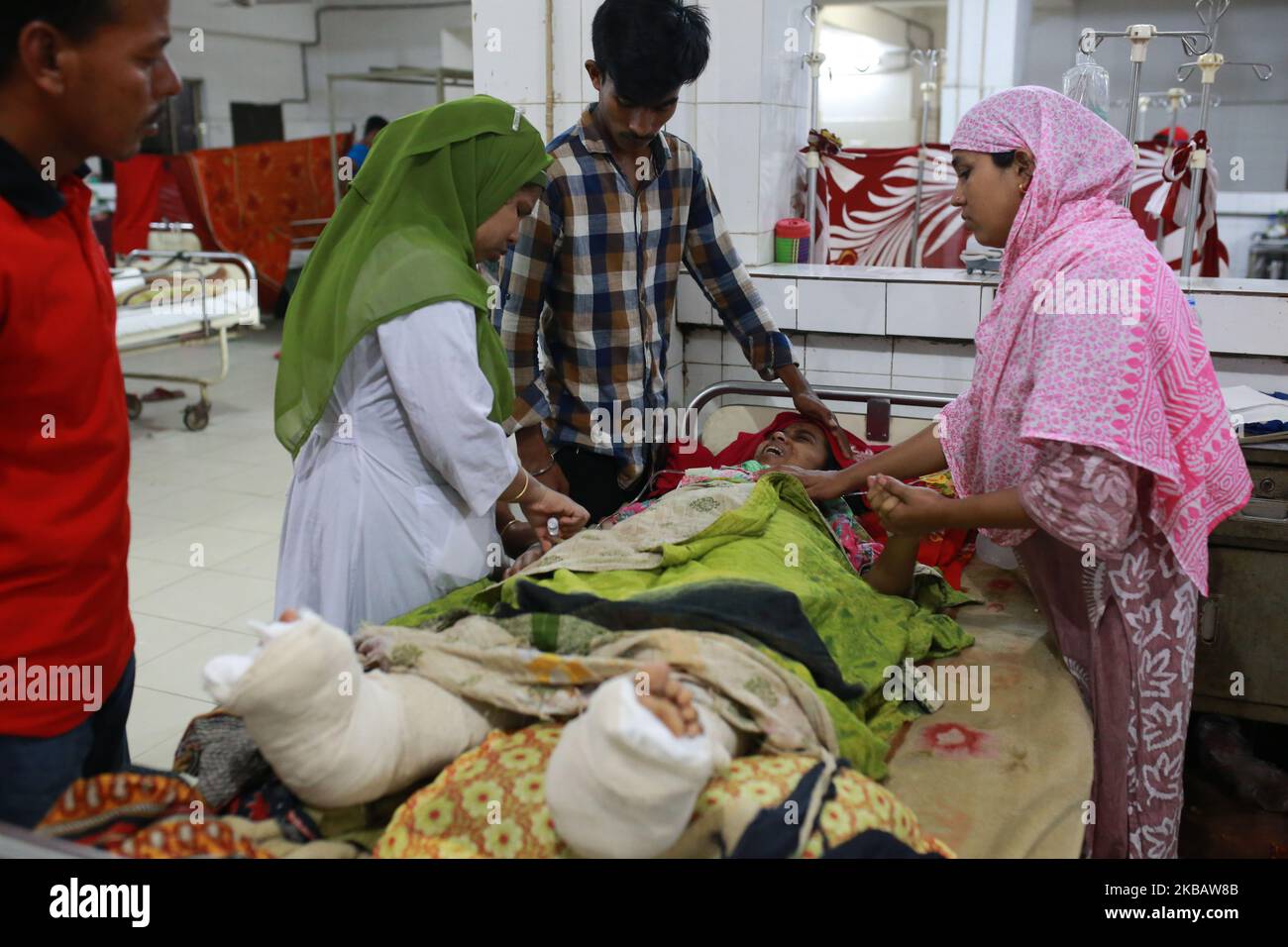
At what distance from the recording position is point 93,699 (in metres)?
1.53

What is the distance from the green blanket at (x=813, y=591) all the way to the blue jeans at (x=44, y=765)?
550 mm

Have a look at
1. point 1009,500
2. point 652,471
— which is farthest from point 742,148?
point 1009,500

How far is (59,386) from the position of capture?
1403 millimetres

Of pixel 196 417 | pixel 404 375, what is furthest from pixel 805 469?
pixel 196 417

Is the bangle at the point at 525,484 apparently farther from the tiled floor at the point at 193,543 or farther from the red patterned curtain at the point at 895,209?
the red patterned curtain at the point at 895,209

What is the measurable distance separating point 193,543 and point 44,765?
3803 mm

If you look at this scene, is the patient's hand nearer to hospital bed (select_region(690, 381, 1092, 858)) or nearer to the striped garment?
the striped garment

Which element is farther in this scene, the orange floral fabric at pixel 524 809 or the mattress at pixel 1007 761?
the mattress at pixel 1007 761

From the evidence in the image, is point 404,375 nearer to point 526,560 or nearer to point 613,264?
point 526,560

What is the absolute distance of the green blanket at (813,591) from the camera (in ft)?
6.46

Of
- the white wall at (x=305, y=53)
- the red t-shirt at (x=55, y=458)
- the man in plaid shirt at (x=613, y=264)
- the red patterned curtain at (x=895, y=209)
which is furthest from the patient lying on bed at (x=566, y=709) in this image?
the white wall at (x=305, y=53)

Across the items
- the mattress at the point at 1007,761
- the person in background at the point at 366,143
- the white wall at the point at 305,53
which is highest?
the white wall at the point at 305,53
